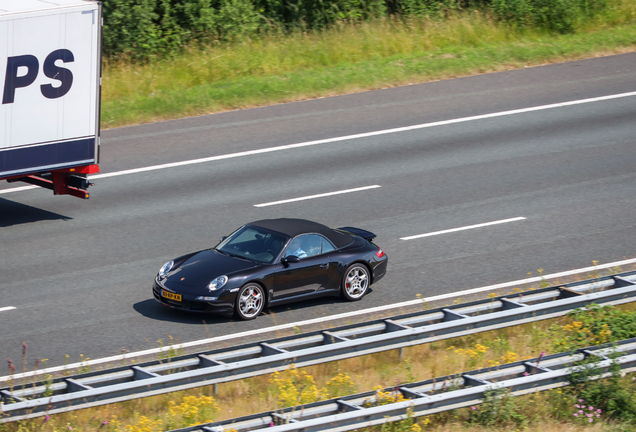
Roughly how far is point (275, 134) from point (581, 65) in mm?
9657

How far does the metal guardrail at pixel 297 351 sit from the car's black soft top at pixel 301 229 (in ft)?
8.72

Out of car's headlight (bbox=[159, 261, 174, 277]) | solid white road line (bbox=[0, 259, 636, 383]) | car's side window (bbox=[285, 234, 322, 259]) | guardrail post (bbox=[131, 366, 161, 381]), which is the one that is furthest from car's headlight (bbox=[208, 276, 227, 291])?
guardrail post (bbox=[131, 366, 161, 381])

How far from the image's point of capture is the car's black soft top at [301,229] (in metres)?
13.1

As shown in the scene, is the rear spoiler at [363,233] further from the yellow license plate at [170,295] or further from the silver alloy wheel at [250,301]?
the yellow license plate at [170,295]

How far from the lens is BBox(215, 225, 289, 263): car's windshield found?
12.8m

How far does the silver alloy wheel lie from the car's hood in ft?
1.01

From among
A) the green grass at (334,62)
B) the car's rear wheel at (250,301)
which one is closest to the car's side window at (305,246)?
the car's rear wheel at (250,301)

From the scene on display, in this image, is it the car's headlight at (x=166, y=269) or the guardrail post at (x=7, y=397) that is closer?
the guardrail post at (x=7, y=397)

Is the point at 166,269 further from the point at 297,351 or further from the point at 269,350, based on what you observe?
the point at 297,351

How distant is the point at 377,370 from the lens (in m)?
10.8

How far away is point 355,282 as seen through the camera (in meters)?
13.3

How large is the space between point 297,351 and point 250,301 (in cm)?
285

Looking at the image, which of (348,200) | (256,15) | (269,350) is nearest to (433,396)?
(269,350)

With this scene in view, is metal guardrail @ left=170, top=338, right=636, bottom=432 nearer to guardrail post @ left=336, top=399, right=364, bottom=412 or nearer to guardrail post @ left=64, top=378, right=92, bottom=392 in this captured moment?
guardrail post @ left=336, top=399, right=364, bottom=412
